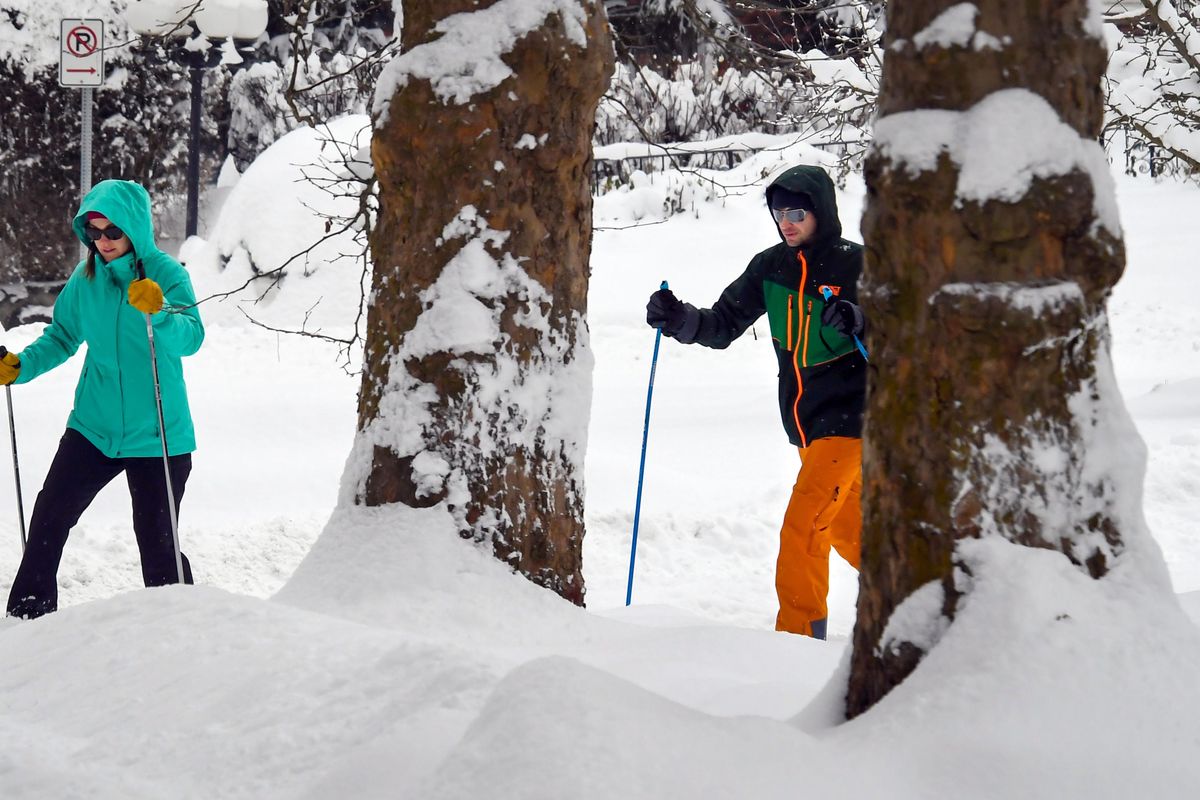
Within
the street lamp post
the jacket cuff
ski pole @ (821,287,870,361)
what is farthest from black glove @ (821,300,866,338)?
the street lamp post

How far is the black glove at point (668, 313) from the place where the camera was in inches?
162

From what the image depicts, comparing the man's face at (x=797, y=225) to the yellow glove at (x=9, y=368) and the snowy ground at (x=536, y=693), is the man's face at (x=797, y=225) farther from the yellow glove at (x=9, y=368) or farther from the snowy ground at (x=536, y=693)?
the yellow glove at (x=9, y=368)

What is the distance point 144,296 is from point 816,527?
237 cm

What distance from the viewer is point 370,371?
3598 millimetres

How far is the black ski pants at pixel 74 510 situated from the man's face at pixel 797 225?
2.28 m

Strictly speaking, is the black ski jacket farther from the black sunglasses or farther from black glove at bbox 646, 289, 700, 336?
the black sunglasses

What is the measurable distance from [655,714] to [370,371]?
188 centimetres

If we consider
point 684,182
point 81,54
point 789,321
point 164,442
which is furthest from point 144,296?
point 684,182

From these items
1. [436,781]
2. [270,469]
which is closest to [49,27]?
[270,469]

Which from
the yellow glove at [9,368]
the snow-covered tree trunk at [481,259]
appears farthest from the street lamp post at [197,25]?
the snow-covered tree trunk at [481,259]

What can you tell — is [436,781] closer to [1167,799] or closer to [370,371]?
[1167,799]

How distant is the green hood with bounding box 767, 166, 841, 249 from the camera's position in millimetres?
3828

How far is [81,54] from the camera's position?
8.23 m

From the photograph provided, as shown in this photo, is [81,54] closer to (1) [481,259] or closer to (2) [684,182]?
(1) [481,259]
